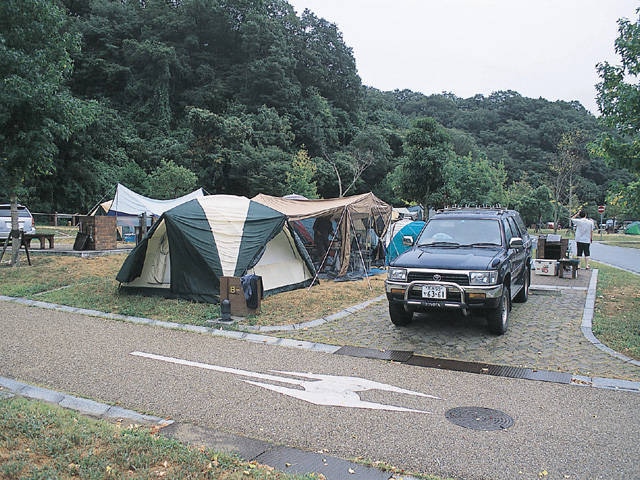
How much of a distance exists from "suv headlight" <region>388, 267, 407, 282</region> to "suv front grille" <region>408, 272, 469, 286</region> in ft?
0.29

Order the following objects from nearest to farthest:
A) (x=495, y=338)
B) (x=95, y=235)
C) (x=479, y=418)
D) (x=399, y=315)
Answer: (x=479, y=418) → (x=495, y=338) → (x=399, y=315) → (x=95, y=235)

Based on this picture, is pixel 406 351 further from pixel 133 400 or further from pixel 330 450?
pixel 133 400

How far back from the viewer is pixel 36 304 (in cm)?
997

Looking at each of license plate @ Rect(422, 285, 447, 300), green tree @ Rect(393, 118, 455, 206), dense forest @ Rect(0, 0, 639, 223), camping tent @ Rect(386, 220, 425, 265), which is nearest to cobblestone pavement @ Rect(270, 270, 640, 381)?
license plate @ Rect(422, 285, 447, 300)

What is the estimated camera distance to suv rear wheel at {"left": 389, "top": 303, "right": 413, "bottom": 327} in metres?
7.75

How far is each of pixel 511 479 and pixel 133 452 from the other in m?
2.70

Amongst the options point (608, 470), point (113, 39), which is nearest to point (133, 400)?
point (608, 470)

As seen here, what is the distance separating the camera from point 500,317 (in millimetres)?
7281

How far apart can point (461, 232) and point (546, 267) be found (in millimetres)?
6929

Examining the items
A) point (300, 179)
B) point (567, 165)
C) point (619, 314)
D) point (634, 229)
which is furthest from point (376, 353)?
point (634, 229)

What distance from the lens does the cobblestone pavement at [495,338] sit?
20.6 feet

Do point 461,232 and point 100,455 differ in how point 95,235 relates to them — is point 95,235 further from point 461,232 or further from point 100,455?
point 100,455

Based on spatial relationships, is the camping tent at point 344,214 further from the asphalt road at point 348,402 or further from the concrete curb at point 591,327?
the asphalt road at point 348,402

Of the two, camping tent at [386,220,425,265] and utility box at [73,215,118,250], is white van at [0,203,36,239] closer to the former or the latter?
utility box at [73,215,118,250]
